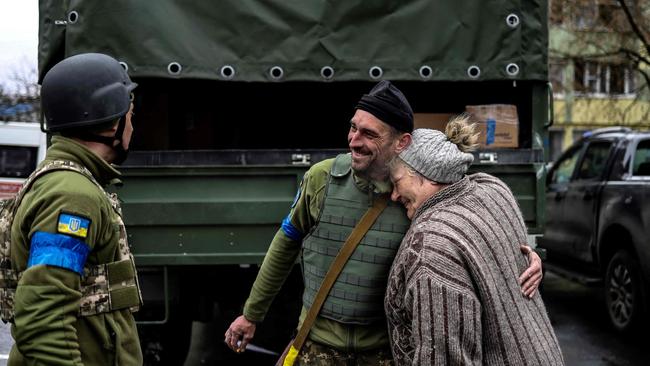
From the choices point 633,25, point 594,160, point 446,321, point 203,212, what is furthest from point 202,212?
point 633,25

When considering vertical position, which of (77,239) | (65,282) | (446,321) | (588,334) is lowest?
(588,334)

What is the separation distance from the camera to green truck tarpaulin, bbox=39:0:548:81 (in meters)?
4.65

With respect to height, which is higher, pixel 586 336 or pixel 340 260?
pixel 340 260

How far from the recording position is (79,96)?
7.48ft

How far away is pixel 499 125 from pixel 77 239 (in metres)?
3.47

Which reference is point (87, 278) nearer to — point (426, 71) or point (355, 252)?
point (355, 252)

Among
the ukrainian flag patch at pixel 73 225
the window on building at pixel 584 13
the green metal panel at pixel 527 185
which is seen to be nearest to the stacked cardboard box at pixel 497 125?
the green metal panel at pixel 527 185

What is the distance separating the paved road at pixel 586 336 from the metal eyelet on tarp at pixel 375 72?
10.5ft

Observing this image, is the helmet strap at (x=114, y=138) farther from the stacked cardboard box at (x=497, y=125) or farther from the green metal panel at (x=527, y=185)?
the stacked cardboard box at (x=497, y=125)

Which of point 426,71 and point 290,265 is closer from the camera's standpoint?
point 290,265

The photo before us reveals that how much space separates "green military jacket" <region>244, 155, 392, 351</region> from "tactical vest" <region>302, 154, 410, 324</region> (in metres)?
0.05

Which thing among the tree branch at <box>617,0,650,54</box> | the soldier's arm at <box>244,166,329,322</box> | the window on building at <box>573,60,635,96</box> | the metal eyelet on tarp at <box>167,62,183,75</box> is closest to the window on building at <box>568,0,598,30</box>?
the window on building at <box>573,60,635,96</box>

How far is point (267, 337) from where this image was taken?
22.5ft

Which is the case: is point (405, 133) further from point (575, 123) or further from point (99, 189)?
point (575, 123)
